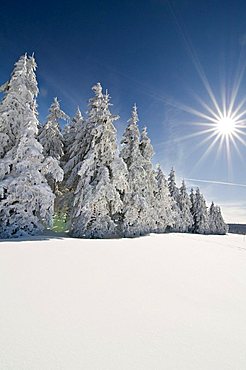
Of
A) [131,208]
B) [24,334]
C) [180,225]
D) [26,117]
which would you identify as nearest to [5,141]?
[26,117]

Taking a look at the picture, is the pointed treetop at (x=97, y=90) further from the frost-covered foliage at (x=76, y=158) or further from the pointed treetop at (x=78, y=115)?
the pointed treetop at (x=78, y=115)

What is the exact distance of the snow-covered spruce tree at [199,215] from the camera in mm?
55062

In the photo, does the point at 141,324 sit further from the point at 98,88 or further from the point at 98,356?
the point at 98,88

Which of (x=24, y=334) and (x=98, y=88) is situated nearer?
(x=24, y=334)

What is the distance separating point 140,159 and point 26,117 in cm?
1212

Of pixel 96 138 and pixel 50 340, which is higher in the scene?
pixel 96 138

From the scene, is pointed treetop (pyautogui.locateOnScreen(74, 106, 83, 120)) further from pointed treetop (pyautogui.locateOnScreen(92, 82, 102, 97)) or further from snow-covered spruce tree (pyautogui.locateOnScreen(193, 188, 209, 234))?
snow-covered spruce tree (pyautogui.locateOnScreen(193, 188, 209, 234))

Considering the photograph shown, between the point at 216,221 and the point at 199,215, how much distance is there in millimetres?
12906

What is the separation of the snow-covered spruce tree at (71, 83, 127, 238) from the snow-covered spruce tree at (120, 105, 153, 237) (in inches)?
84.6

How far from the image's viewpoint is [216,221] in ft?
214

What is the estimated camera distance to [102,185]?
17.9 meters

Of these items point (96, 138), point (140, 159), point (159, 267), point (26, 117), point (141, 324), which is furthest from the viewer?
point (140, 159)

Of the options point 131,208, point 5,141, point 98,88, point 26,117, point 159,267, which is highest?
point 98,88

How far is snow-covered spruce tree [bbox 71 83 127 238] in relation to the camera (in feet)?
58.6
